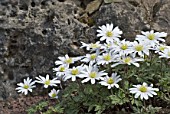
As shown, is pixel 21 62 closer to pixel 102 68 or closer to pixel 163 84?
pixel 102 68

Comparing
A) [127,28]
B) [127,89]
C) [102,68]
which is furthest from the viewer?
[127,28]

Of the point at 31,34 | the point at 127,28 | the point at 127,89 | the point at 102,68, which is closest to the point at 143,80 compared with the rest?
the point at 127,89

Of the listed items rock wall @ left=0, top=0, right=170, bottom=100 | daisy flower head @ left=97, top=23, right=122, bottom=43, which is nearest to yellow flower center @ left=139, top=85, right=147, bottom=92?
daisy flower head @ left=97, top=23, right=122, bottom=43

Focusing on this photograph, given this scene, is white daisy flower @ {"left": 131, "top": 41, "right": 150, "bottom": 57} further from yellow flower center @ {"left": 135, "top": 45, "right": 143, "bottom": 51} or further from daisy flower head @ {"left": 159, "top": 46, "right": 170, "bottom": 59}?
daisy flower head @ {"left": 159, "top": 46, "right": 170, "bottom": 59}

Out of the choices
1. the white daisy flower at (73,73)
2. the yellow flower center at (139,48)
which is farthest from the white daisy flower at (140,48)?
the white daisy flower at (73,73)

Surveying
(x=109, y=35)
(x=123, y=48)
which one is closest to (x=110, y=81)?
(x=123, y=48)

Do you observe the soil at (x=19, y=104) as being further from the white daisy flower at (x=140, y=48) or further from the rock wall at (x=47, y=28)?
the white daisy flower at (x=140, y=48)

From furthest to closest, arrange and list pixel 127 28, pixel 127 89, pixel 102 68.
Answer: pixel 127 28, pixel 102 68, pixel 127 89
